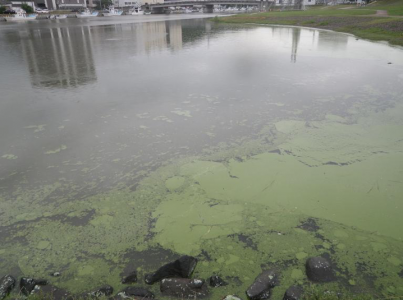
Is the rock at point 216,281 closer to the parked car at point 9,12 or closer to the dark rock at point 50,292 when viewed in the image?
the dark rock at point 50,292

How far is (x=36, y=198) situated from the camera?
11.4ft

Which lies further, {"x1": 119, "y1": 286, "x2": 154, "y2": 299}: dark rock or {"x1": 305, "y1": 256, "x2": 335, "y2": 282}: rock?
{"x1": 305, "y1": 256, "x2": 335, "y2": 282}: rock

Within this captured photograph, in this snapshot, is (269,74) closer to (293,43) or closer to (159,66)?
(159,66)

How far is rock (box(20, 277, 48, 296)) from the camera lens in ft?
7.61

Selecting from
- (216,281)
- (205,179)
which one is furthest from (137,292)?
(205,179)

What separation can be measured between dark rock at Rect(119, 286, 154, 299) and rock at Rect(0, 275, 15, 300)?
898 mm

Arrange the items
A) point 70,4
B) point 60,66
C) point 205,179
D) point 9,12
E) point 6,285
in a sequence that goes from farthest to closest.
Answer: point 70,4
point 9,12
point 60,66
point 205,179
point 6,285

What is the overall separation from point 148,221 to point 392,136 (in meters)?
4.19

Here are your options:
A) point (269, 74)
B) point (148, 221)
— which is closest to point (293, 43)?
point (269, 74)

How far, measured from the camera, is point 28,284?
2.36m

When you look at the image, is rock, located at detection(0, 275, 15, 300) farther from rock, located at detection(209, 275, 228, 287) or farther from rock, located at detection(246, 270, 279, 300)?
rock, located at detection(246, 270, 279, 300)

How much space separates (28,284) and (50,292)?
0.21 metres

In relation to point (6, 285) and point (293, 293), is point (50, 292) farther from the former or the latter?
point (293, 293)

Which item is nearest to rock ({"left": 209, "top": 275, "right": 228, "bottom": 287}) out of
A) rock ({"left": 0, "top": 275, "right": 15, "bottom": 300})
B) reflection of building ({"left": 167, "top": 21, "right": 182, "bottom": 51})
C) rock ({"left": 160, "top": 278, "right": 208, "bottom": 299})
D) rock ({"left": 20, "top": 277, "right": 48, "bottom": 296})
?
rock ({"left": 160, "top": 278, "right": 208, "bottom": 299})
